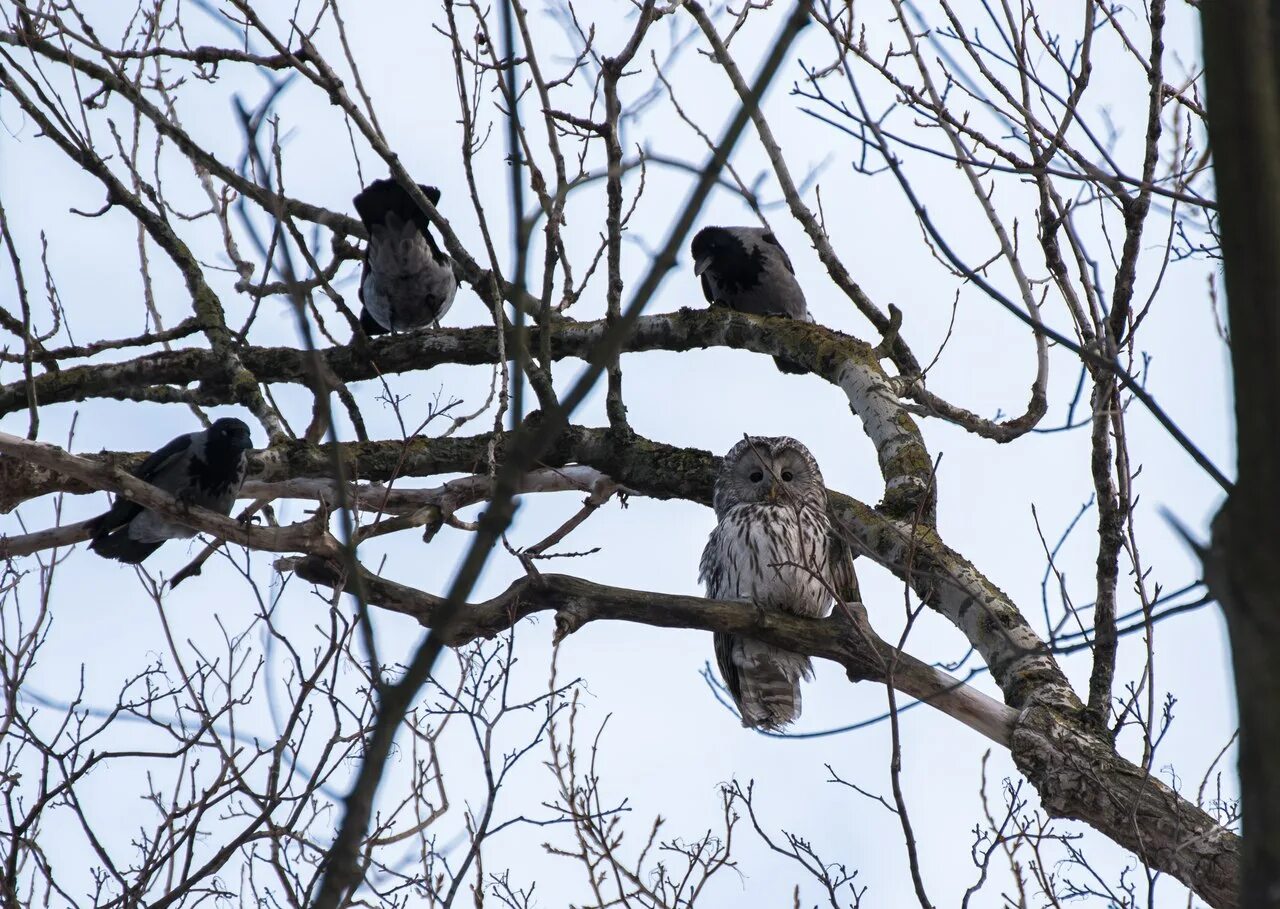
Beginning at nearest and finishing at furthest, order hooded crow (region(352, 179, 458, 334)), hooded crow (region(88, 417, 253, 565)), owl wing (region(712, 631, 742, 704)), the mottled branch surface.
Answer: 1. the mottled branch surface
2. owl wing (region(712, 631, 742, 704))
3. hooded crow (region(88, 417, 253, 565))
4. hooded crow (region(352, 179, 458, 334))

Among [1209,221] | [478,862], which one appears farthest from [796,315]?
[478,862]

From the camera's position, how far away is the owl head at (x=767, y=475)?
5828 mm

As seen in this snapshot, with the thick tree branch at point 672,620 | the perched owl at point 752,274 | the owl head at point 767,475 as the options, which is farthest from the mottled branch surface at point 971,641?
the perched owl at point 752,274

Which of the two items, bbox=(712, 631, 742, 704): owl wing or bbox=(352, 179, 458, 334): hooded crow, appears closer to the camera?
bbox=(712, 631, 742, 704): owl wing

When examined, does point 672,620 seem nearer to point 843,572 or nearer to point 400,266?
point 843,572

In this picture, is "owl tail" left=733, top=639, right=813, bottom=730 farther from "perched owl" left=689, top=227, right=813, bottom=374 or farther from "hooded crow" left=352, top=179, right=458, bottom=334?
"perched owl" left=689, top=227, right=813, bottom=374

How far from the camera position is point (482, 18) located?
4.33 meters

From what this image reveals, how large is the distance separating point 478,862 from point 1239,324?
126 inches

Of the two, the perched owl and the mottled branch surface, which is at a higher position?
the perched owl

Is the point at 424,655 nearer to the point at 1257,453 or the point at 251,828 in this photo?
the point at 1257,453

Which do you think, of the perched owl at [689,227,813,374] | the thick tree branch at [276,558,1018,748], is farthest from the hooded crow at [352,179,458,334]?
the thick tree branch at [276,558,1018,748]

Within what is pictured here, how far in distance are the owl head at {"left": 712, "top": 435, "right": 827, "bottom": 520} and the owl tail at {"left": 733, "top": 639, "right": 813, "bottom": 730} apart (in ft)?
2.15

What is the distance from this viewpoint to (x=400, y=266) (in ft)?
22.8

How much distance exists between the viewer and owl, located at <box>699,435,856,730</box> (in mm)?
5098
